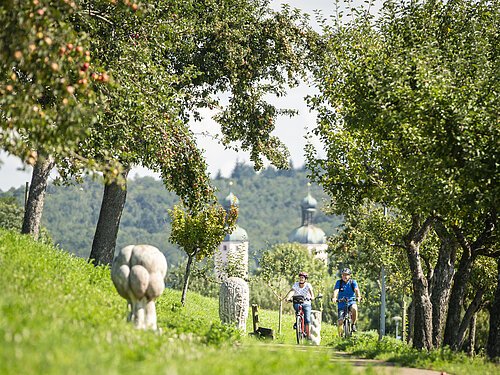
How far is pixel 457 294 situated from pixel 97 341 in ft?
48.4

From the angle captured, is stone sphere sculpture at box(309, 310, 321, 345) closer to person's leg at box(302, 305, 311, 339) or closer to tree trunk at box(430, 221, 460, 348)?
person's leg at box(302, 305, 311, 339)

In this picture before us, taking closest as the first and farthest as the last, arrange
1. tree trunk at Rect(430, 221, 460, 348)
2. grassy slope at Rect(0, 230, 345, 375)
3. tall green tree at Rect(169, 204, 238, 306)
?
grassy slope at Rect(0, 230, 345, 375) → tree trunk at Rect(430, 221, 460, 348) → tall green tree at Rect(169, 204, 238, 306)

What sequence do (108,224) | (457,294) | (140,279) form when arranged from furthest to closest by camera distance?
(108,224)
(457,294)
(140,279)

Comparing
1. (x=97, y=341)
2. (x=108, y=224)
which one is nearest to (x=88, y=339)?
(x=97, y=341)

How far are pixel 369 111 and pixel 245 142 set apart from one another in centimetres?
943

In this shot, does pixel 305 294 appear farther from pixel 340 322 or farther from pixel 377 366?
pixel 377 366

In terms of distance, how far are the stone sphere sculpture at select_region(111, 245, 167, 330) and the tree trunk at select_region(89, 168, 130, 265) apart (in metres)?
12.0

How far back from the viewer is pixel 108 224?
Answer: 23.9m

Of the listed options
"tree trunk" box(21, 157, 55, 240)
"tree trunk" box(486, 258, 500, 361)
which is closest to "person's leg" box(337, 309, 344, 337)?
"tree trunk" box(486, 258, 500, 361)

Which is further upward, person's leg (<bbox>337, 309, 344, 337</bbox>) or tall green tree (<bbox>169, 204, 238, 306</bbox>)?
tall green tree (<bbox>169, 204, 238, 306</bbox>)

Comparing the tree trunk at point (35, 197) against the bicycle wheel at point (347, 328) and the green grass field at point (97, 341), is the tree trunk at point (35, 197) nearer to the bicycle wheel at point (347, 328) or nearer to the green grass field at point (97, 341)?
the green grass field at point (97, 341)

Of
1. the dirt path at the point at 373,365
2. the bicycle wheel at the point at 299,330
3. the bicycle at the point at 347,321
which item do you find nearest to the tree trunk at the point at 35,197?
the bicycle wheel at the point at 299,330

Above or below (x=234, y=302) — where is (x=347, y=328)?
below

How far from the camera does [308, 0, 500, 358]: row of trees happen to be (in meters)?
15.8
